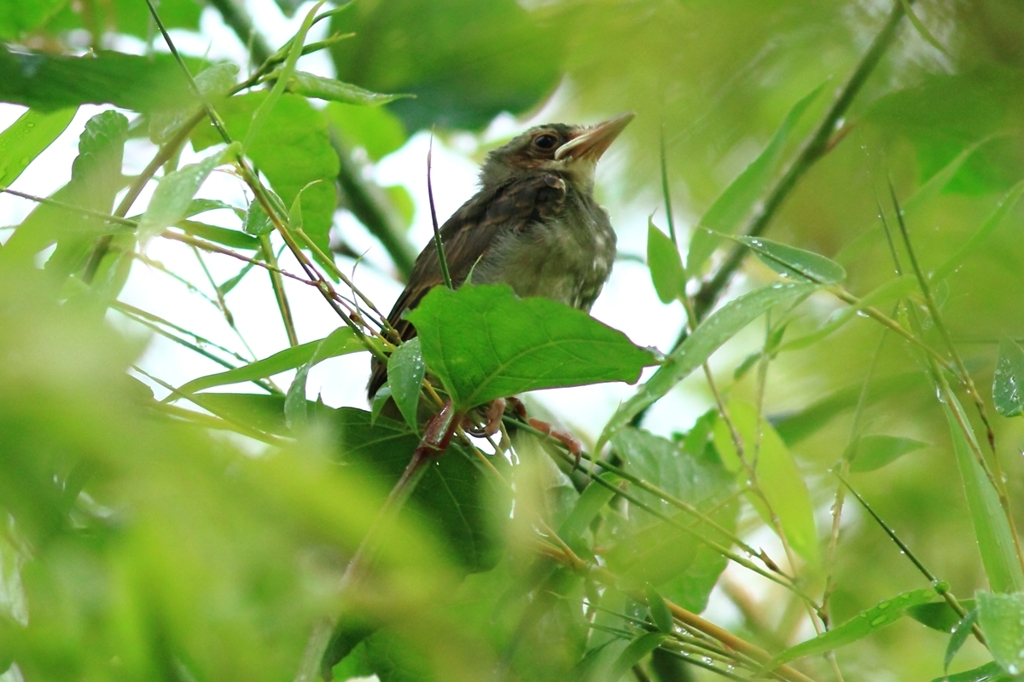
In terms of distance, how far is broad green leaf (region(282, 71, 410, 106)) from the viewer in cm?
175

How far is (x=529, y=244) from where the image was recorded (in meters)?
3.29

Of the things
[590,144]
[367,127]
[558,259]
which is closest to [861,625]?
[558,259]

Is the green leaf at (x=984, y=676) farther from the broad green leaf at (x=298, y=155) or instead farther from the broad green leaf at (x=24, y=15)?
the broad green leaf at (x=24, y=15)

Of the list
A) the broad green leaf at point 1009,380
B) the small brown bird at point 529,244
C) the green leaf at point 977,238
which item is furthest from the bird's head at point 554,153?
the broad green leaf at point 1009,380

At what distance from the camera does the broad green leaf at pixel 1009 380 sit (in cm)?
150

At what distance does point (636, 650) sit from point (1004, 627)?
0.56m

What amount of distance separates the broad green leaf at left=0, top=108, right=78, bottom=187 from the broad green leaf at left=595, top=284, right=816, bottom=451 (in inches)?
38.4

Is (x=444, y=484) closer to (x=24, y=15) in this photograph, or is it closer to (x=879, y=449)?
(x=879, y=449)

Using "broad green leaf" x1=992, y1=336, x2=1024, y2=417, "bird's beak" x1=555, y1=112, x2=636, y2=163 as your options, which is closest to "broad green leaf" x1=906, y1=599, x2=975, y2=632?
"broad green leaf" x1=992, y1=336, x2=1024, y2=417

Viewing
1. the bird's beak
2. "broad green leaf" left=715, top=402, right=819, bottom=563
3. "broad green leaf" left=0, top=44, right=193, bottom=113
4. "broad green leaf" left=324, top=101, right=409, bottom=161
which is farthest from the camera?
the bird's beak

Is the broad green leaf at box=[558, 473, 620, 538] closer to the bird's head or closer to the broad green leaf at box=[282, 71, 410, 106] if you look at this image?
the broad green leaf at box=[282, 71, 410, 106]

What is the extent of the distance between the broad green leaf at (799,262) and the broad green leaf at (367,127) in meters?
2.12

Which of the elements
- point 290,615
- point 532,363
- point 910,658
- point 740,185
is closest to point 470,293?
point 532,363

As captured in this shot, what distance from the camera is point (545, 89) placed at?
2.87 m
